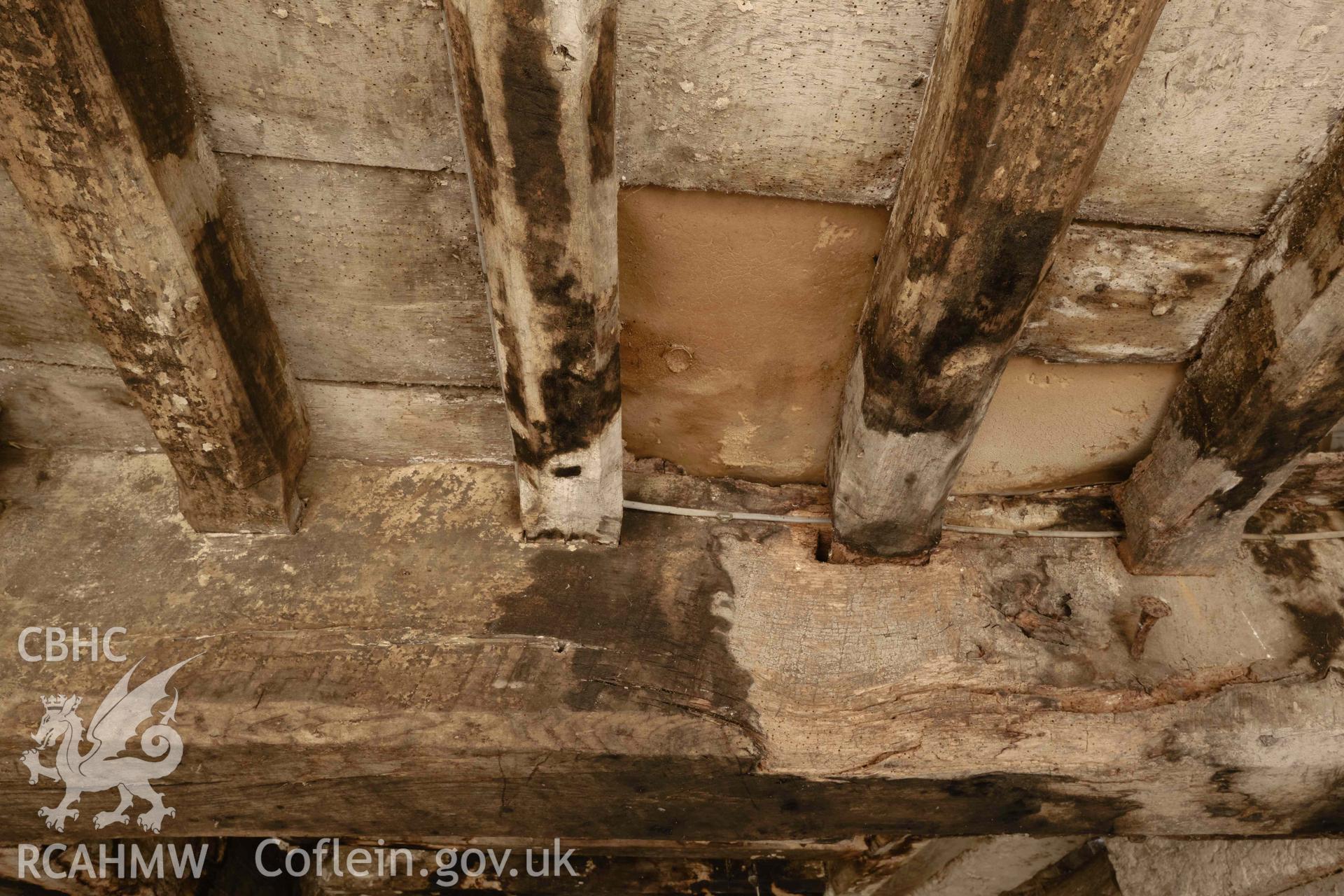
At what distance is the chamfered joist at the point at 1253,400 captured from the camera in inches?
59.6

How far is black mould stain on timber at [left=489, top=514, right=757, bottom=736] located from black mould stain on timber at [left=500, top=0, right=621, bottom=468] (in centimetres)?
33

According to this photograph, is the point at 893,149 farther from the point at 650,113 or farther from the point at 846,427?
the point at 846,427

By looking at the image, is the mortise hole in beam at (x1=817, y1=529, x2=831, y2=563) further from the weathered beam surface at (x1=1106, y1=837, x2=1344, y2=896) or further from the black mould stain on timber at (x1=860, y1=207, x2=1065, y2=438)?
the weathered beam surface at (x1=1106, y1=837, x2=1344, y2=896)

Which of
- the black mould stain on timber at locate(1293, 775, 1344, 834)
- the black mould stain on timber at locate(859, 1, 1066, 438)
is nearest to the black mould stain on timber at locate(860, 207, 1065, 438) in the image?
the black mould stain on timber at locate(859, 1, 1066, 438)

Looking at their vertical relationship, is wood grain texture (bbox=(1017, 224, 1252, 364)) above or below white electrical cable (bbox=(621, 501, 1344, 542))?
above

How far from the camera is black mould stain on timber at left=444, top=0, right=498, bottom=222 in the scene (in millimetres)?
1258

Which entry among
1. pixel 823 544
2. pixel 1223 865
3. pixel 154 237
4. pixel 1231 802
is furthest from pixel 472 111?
pixel 1223 865

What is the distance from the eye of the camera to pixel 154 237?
149 centimetres

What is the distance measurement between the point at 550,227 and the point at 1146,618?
1.55 m

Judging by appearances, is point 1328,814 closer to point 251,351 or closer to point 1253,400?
point 1253,400

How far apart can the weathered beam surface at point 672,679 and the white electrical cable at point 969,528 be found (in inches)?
1.0

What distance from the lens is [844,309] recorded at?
1.80 metres

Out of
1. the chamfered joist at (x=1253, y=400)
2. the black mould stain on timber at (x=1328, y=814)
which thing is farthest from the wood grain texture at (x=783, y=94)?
the black mould stain on timber at (x=1328, y=814)

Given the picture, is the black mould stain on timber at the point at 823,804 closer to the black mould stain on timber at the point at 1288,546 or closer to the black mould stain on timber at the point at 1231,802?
the black mould stain on timber at the point at 1231,802
